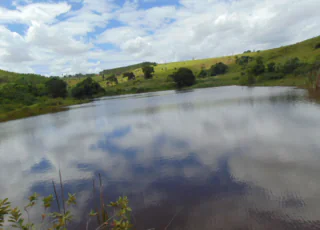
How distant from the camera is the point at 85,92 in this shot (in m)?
99.9

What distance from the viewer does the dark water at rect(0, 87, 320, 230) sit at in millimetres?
6894

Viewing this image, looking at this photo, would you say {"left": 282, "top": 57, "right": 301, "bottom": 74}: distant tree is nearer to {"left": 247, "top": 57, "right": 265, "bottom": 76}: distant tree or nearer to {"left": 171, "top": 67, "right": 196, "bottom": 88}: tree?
{"left": 247, "top": 57, "right": 265, "bottom": 76}: distant tree

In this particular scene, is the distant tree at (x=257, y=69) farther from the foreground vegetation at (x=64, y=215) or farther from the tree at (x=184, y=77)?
the foreground vegetation at (x=64, y=215)

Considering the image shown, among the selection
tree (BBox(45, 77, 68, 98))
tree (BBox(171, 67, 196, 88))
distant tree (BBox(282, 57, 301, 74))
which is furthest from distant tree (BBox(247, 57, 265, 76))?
tree (BBox(45, 77, 68, 98))

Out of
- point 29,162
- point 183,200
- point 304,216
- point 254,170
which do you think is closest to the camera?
point 304,216

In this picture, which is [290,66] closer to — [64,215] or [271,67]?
[271,67]

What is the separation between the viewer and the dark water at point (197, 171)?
6.89 m

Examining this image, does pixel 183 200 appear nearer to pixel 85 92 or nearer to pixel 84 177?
pixel 84 177

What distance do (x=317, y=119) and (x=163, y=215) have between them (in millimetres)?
15309

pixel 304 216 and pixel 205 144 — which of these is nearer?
pixel 304 216

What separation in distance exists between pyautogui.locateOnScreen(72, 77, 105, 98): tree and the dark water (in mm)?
80643

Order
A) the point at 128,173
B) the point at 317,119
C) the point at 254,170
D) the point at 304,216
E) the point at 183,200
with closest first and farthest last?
the point at 304,216
the point at 183,200
the point at 254,170
the point at 128,173
the point at 317,119

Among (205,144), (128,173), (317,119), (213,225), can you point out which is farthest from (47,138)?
(317,119)

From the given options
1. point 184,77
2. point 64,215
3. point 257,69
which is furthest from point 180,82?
point 64,215
